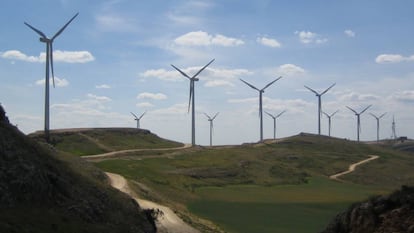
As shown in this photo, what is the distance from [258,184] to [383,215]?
91.6 metres

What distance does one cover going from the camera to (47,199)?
1508 inches

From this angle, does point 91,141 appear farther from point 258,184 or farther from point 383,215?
point 383,215

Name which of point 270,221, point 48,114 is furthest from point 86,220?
point 48,114

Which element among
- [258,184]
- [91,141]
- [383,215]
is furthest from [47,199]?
[91,141]

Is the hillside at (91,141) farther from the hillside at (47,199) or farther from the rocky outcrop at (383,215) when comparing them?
the rocky outcrop at (383,215)

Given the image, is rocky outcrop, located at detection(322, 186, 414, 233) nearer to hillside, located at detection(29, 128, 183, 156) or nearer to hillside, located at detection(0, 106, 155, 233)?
hillside, located at detection(0, 106, 155, 233)

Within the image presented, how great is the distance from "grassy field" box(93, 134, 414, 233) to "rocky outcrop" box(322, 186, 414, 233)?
3581 cm

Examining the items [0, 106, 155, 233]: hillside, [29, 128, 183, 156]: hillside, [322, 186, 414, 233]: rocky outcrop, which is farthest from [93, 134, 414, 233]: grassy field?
[322, 186, 414, 233]: rocky outcrop

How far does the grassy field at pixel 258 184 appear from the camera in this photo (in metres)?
73.2

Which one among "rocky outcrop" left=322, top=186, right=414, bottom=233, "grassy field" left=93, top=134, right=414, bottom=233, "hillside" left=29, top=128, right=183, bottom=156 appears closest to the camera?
"rocky outcrop" left=322, top=186, right=414, bottom=233

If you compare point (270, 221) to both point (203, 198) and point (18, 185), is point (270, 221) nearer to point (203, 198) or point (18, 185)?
point (203, 198)

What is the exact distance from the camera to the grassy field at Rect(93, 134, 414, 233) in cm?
7319

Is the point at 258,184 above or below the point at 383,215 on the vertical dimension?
below

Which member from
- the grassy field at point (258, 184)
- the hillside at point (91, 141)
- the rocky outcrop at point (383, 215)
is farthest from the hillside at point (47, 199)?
the hillside at point (91, 141)
